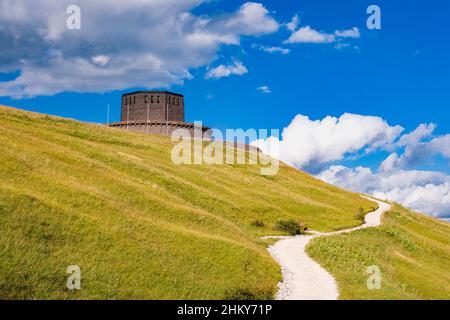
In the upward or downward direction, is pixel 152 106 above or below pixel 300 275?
above

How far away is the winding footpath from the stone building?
308ft

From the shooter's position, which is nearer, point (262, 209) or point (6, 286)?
point (6, 286)

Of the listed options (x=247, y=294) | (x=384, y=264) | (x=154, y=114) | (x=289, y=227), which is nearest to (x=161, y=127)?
(x=154, y=114)

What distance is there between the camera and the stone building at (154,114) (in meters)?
133

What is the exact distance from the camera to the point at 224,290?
81.4 ft

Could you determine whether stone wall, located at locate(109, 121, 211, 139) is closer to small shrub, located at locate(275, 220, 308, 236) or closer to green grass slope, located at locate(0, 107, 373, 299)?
green grass slope, located at locate(0, 107, 373, 299)

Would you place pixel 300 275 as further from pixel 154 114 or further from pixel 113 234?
pixel 154 114

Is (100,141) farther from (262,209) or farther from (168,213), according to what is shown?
(168,213)

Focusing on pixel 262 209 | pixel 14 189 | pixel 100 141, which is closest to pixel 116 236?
pixel 14 189

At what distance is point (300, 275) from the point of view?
29734mm

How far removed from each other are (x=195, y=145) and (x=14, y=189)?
7094 centimetres

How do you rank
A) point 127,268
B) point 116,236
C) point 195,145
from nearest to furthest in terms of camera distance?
point 127,268
point 116,236
point 195,145

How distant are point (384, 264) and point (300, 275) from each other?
1091 cm

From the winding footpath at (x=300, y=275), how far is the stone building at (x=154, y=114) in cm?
9384
